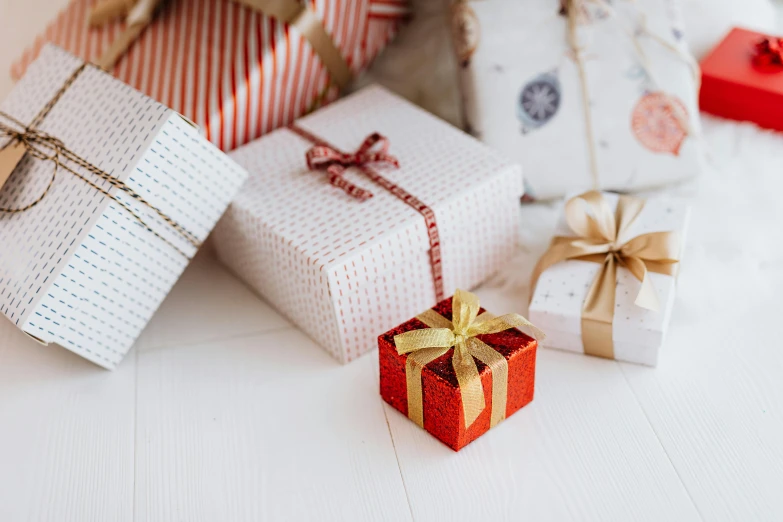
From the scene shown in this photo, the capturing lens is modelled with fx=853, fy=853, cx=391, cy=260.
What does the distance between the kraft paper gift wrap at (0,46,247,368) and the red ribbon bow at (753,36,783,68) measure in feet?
3.19

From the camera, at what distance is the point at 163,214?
4.04ft

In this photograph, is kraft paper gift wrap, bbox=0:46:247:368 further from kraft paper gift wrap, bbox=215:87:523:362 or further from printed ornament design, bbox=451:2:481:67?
printed ornament design, bbox=451:2:481:67

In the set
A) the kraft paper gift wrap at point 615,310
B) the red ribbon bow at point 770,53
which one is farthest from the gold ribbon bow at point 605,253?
Answer: the red ribbon bow at point 770,53

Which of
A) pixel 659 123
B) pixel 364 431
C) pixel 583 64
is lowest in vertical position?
pixel 364 431

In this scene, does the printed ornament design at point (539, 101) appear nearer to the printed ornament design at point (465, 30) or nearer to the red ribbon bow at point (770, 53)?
the printed ornament design at point (465, 30)

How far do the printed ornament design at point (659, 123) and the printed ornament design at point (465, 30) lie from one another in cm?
30

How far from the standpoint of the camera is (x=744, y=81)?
5.09ft

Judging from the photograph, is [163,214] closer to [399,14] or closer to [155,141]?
[155,141]

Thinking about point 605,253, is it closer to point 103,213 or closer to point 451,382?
point 451,382

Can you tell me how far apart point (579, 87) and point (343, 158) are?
44 centimetres

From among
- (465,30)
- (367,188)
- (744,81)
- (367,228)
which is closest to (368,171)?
(367,188)

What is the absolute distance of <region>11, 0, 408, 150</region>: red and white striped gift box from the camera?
56.6 inches

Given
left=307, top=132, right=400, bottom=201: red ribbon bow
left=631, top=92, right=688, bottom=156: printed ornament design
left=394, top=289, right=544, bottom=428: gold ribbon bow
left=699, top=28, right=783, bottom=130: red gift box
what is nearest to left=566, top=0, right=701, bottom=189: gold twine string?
left=631, top=92, right=688, bottom=156: printed ornament design

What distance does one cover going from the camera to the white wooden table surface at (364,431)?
108 centimetres
